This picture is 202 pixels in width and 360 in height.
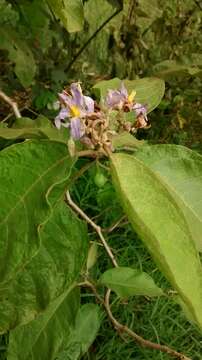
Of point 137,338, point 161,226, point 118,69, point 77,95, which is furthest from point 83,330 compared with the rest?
point 118,69

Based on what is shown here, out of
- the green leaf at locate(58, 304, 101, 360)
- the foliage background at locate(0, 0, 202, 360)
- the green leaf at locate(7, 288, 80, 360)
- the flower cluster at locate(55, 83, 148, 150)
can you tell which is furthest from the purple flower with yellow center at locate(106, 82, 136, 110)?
the green leaf at locate(58, 304, 101, 360)

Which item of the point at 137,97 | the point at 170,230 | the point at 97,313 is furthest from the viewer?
the point at 97,313

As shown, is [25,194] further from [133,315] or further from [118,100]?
[133,315]

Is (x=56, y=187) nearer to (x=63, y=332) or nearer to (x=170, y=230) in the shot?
(x=170, y=230)

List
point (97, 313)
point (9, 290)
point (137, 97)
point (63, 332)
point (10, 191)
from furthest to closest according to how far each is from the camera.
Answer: point (97, 313) < point (63, 332) < point (137, 97) < point (9, 290) < point (10, 191)

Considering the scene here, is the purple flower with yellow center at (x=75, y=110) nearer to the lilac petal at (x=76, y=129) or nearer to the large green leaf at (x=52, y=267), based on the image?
the lilac petal at (x=76, y=129)

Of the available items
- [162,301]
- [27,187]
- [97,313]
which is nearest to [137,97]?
[27,187]

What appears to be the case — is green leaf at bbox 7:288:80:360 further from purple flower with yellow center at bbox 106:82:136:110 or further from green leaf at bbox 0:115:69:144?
purple flower with yellow center at bbox 106:82:136:110
